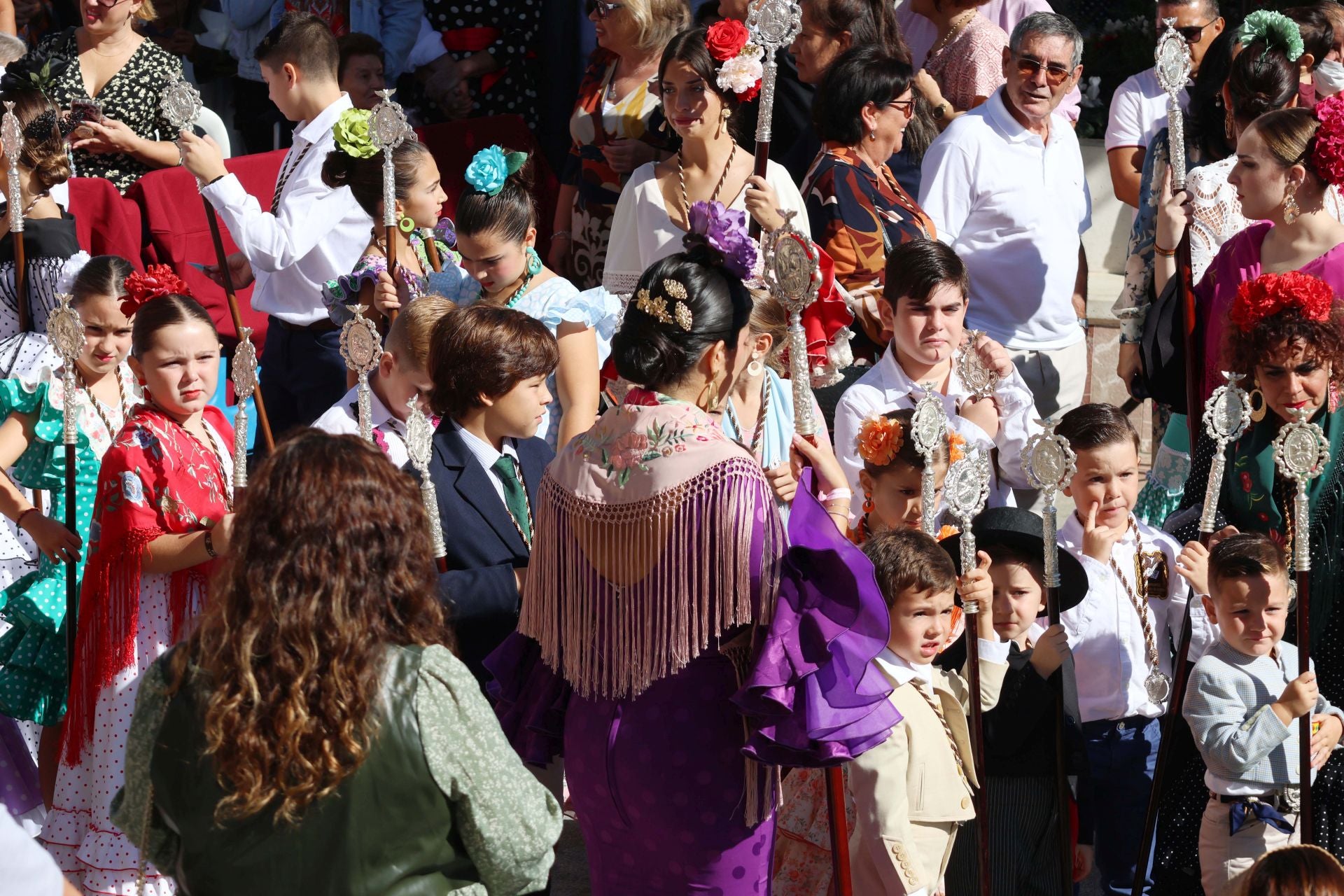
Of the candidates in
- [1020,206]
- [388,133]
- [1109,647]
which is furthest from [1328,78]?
[388,133]

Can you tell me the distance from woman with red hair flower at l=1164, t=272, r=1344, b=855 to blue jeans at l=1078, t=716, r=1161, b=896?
0.19 metres

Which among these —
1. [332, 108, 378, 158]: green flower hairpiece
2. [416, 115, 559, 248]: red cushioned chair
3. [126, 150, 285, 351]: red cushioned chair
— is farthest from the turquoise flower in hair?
[416, 115, 559, 248]: red cushioned chair

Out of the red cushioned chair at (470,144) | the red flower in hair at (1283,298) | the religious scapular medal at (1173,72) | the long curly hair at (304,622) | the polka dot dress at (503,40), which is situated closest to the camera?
the long curly hair at (304,622)

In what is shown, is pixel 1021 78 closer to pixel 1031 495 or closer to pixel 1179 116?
pixel 1179 116

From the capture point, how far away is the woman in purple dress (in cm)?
327

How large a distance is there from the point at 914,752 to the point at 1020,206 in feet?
9.75

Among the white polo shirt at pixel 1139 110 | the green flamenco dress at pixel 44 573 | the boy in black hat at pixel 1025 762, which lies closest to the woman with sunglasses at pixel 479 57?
the white polo shirt at pixel 1139 110

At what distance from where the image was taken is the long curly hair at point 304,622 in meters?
2.45

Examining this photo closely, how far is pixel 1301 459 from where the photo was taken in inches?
160

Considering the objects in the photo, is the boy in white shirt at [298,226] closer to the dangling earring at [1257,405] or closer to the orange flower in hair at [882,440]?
the orange flower in hair at [882,440]

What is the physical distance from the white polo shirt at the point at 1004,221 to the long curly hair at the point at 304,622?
4.05 meters

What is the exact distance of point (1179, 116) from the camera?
17.1ft

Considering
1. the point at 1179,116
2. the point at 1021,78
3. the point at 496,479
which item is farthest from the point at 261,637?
the point at 1021,78

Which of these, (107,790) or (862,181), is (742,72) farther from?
(107,790)
